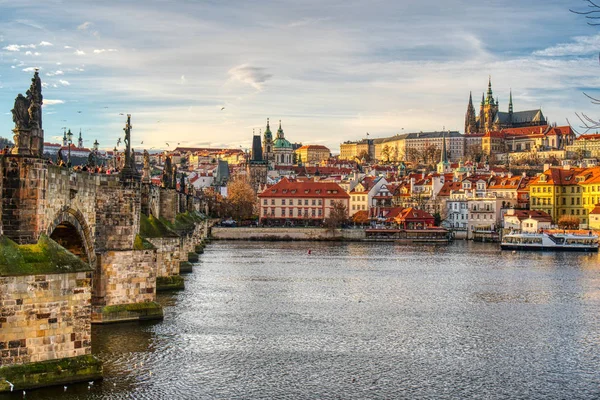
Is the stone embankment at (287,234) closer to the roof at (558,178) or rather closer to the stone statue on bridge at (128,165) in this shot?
the roof at (558,178)

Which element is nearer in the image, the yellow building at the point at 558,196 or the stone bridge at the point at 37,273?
the stone bridge at the point at 37,273

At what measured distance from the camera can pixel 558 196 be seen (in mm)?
109688

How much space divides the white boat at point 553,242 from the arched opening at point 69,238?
67.2 meters

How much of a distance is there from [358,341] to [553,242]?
65.4 metres

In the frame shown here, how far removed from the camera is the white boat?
3349 inches

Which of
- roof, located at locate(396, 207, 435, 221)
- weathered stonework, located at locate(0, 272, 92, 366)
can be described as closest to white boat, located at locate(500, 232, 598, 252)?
roof, located at locate(396, 207, 435, 221)

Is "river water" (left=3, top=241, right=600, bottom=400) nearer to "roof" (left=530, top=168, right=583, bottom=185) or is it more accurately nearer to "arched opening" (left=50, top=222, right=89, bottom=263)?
"arched opening" (left=50, top=222, right=89, bottom=263)

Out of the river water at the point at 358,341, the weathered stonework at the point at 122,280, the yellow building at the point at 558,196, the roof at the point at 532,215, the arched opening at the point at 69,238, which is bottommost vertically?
the river water at the point at 358,341

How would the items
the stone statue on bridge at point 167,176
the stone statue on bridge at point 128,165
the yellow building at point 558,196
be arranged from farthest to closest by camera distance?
1. the yellow building at point 558,196
2. the stone statue on bridge at point 167,176
3. the stone statue on bridge at point 128,165

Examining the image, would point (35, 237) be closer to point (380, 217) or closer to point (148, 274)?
point (148, 274)

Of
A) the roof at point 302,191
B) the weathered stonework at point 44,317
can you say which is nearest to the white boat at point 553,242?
the roof at point 302,191

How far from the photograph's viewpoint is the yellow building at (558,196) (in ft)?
356

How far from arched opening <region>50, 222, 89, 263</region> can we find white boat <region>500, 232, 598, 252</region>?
2645 inches

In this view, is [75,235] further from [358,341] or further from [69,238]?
[358,341]
